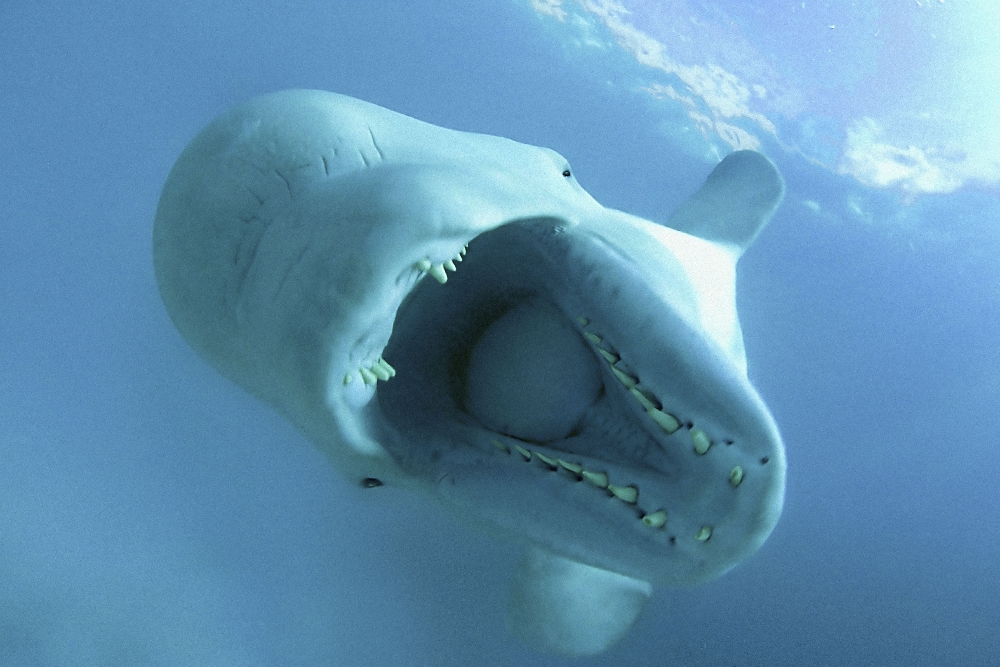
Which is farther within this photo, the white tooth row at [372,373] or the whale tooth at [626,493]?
the whale tooth at [626,493]

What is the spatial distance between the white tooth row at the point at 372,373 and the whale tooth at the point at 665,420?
69cm

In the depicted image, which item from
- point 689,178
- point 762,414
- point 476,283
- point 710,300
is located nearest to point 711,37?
point 689,178

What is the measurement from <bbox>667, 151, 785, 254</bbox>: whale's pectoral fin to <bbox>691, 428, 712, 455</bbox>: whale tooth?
275cm

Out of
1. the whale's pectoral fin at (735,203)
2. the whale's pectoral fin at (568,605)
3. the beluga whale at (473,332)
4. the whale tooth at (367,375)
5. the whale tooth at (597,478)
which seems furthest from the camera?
the whale's pectoral fin at (735,203)

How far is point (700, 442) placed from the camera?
5.09 ft

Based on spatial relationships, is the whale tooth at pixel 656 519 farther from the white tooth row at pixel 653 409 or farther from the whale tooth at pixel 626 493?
the white tooth row at pixel 653 409

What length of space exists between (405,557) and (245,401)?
173cm

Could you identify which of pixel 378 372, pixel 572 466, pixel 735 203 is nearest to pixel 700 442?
pixel 572 466

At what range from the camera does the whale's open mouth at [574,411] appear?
5.05 feet

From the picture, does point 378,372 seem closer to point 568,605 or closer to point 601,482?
point 601,482

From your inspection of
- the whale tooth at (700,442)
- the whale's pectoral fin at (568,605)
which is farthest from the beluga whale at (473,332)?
the whale's pectoral fin at (568,605)

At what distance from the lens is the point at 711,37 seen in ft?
26.2

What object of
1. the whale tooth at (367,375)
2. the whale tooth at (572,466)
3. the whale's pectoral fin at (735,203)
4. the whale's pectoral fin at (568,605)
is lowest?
the whale's pectoral fin at (568,605)

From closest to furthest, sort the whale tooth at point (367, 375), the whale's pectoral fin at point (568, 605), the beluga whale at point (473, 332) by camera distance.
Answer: the beluga whale at point (473, 332), the whale tooth at point (367, 375), the whale's pectoral fin at point (568, 605)
